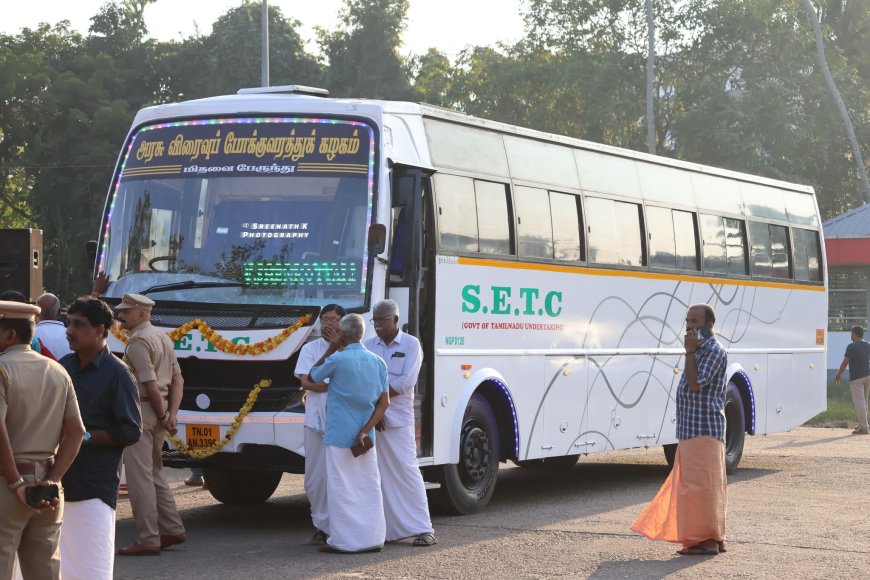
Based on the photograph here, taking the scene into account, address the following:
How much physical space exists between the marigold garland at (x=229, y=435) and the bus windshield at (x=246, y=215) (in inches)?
26.9

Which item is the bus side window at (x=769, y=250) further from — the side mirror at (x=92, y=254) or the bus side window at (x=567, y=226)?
the side mirror at (x=92, y=254)

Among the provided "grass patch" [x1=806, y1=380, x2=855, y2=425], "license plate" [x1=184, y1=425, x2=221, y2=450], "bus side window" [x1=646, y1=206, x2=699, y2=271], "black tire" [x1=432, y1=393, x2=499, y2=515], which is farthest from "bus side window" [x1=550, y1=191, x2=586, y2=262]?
"grass patch" [x1=806, y1=380, x2=855, y2=425]

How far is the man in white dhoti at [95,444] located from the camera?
6828 millimetres

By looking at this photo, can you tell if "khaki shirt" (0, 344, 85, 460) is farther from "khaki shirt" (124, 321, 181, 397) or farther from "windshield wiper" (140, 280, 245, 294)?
"windshield wiper" (140, 280, 245, 294)

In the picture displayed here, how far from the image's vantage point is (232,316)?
37.4 feet

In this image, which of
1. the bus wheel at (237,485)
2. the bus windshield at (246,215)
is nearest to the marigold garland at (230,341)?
the bus windshield at (246,215)

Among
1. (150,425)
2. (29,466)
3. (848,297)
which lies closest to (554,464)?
(150,425)

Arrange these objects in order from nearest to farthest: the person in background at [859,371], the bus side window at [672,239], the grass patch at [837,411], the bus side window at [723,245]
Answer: the bus side window at [672,239], the bus side window at [723,245], the person in background at [859,371], the grass patch at [837,411]

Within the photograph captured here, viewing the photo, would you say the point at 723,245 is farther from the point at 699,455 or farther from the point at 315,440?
the point at 315,440

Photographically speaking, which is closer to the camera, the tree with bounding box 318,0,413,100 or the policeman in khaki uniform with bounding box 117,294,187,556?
the policeman in khaki uniform with bounding box 117,294,187,556

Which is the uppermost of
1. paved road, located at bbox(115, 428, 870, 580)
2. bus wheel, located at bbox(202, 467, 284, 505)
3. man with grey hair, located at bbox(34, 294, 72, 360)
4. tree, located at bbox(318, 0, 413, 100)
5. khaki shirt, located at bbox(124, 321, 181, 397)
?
tree, located at bbox(318, 0, 413, 100)

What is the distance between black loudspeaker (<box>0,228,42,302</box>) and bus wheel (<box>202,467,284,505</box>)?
2.95m

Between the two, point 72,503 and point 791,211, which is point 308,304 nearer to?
point 72,503

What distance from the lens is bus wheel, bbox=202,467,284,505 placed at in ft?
44.4
